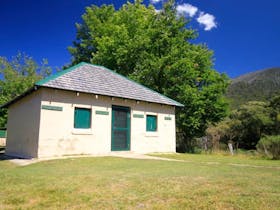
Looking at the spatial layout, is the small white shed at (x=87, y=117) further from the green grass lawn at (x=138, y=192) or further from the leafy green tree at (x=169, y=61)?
the leafy green tree at (x=169, y=61)

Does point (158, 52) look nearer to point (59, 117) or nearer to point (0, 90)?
point (59, 117)

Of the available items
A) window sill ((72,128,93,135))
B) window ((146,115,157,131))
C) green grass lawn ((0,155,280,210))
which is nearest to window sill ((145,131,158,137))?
window ((146,115,157,131))

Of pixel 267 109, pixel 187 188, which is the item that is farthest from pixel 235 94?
pixel 187 188

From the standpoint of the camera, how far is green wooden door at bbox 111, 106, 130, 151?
47.2ft

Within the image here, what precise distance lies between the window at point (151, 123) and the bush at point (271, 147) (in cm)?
663

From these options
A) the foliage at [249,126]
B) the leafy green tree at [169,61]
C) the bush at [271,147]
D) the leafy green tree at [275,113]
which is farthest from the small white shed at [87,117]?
the leafy green tree at [275,113]

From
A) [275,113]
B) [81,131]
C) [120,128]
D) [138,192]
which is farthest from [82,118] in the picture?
[275,113]

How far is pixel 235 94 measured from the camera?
6738 cm

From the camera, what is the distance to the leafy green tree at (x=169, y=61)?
932 inches

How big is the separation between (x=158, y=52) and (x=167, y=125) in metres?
11.6

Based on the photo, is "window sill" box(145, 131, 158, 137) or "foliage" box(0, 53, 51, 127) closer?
"window sill" box(145, 131, 158, 137)

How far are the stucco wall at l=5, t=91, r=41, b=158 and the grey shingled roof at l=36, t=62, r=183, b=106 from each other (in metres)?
1.29

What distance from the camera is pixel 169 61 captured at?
955 inches

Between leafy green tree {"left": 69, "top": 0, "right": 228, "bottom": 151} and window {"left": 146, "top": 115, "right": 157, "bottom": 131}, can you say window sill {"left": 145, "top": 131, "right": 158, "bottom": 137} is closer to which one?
window {"left": 146, "top": 115, "right": 157, "bottom": 131}
